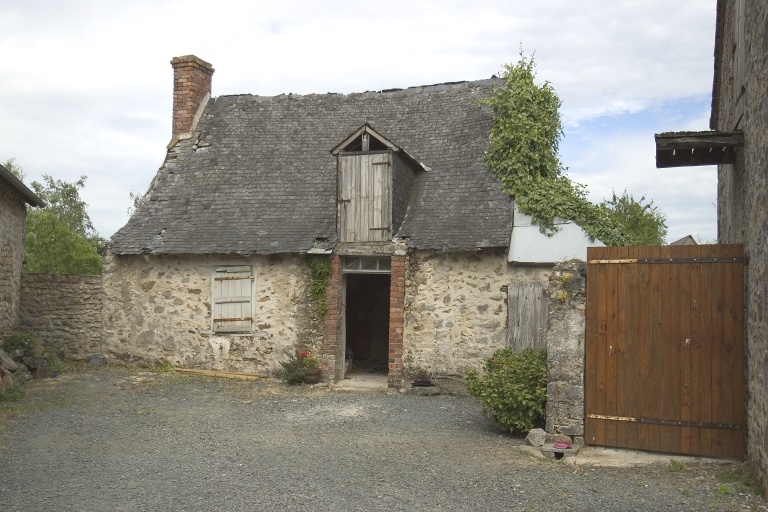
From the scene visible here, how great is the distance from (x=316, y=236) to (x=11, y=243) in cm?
671

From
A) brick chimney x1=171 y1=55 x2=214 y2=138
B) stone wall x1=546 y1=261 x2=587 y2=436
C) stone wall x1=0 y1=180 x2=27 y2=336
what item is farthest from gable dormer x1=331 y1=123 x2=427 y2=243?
stone wall x1=0 y1=180 x2=27 y2=336

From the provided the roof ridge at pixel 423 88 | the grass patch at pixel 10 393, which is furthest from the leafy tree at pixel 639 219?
the grass patch at pixel 10 393

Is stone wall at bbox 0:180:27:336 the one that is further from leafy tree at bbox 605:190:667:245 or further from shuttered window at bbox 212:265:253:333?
leafy tree at bbox 605:190:667:245

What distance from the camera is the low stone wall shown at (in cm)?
1532

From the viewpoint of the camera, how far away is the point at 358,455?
7.86 m

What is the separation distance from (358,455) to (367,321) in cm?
1044

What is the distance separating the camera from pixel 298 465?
7383 millimetres

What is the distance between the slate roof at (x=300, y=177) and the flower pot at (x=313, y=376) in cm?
241

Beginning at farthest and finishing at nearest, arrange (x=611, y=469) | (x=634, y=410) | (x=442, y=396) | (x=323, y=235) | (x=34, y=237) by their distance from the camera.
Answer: (x=34, y=237) < (x=323, y=235) < (x=442, y=396) < (x=634, y=410) < (x=611, y=469)

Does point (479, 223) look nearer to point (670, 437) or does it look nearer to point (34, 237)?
point (670, 437)

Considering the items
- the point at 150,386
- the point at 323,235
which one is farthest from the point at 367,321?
the point at 150,386

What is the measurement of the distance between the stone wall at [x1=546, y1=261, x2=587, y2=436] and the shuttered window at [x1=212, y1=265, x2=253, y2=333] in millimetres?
7772

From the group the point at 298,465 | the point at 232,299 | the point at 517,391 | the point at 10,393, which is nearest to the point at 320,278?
the point at 232,299

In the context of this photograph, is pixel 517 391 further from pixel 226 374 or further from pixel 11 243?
pixel 11 243
